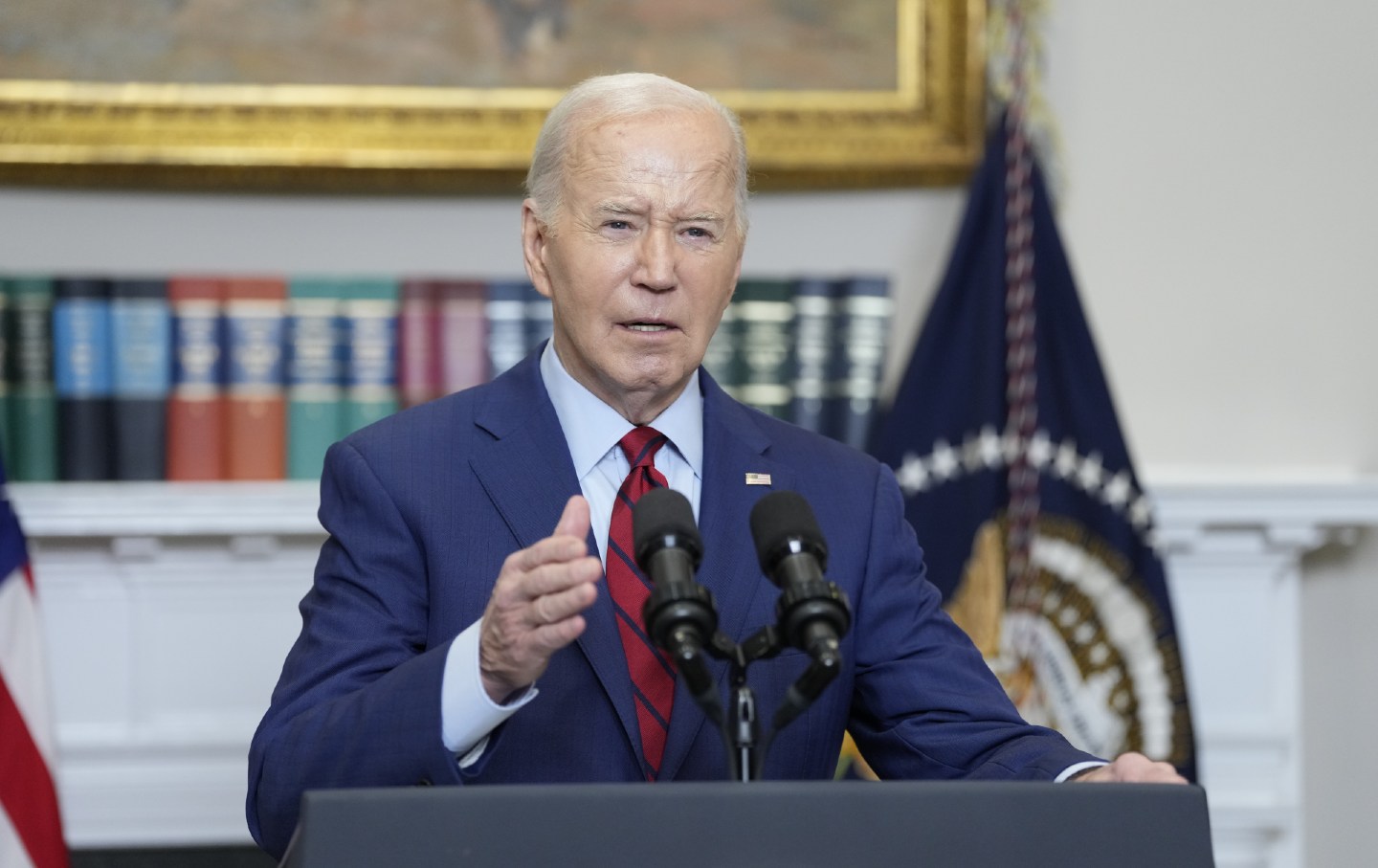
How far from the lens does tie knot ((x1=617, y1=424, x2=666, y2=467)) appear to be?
206 centimetres

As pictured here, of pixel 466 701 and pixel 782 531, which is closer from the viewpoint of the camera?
pixel 782 531

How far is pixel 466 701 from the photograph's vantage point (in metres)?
1.61

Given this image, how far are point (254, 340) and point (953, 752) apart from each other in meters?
2.04

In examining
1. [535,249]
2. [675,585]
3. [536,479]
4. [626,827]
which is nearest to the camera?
[626,827]

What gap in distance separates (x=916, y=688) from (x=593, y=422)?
21.4 inches

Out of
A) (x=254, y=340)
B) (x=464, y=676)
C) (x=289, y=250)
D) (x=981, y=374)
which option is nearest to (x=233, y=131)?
(x=289, y=250)

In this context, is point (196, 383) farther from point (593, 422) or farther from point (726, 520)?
point (726, 520)

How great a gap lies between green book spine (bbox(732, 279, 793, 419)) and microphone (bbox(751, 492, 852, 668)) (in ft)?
6.72

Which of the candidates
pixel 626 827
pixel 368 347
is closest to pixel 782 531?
pixel 626 827

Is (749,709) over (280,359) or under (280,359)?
under

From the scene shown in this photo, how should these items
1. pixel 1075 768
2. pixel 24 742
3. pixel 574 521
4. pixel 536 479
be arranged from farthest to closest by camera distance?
1. pixel 24 742
2. pixel 536 479
3. pixel 1075 768
4. pixel 574 521

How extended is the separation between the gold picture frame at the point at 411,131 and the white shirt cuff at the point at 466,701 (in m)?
2.22

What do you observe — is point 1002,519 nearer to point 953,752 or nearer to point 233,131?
point 953,752

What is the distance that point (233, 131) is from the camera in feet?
11.9
